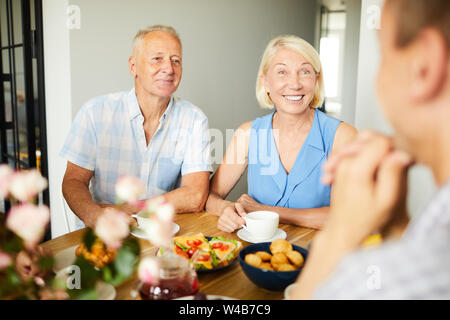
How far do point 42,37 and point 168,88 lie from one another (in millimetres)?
1154

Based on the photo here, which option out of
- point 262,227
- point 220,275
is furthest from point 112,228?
point 262,227

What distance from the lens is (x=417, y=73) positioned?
1.64 ft

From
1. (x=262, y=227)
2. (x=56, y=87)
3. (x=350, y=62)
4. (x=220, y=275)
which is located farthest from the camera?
(x=350, y=62)

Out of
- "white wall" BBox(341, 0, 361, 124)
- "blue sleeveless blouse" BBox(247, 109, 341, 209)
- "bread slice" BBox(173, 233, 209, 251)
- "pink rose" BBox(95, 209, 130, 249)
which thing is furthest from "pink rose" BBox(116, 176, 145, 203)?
"white wall" BBox(341, 0, 361, 124)

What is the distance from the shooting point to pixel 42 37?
268 cm

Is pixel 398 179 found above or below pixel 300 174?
above

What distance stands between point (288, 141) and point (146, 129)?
72 cm

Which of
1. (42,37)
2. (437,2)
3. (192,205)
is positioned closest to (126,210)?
(192,205)

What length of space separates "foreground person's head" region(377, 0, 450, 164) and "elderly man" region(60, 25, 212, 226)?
1516 mm

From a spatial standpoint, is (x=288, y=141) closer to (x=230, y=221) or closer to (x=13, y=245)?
(x=230, y=221)

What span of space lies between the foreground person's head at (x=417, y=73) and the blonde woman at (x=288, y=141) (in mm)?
1211

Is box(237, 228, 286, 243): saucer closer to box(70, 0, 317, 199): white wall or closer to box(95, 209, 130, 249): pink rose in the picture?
box(95, 209, 130, 249): pink rose

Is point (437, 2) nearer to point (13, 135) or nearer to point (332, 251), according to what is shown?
point (332, 251)

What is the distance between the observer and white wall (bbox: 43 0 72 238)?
2.56m
